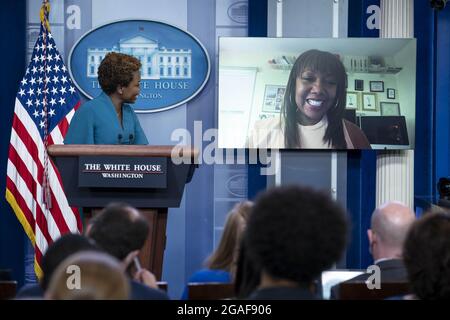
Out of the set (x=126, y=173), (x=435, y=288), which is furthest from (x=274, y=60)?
(x=435, y=288)

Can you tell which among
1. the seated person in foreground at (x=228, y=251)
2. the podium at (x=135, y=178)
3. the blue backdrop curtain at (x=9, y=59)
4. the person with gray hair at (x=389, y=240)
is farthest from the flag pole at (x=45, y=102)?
the person with gray hair at (x=389, y=240)

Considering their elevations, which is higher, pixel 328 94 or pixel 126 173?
pixel 328 94

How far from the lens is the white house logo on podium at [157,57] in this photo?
19.2 ft

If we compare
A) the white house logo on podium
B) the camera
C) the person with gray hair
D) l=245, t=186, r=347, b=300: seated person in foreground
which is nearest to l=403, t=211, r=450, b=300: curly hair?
l=245, t=186, r=347, b=300: seated person in foreground

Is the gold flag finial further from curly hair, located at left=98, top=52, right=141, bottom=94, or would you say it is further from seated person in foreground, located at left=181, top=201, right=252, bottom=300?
seated person in foreground, located at left=181, top=201, right=252, bottom=300

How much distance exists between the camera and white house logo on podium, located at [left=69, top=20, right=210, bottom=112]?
586 cm

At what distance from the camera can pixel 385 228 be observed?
2.84 meters

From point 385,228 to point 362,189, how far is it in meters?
3.10

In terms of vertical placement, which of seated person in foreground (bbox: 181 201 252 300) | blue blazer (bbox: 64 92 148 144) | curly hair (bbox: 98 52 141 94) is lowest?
seated person in foreground (bbox: 181 201 252 300)

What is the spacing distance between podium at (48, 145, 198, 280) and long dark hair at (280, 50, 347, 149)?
7.57ft

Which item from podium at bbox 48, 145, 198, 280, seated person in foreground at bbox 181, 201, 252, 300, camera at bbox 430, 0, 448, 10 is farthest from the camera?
camera at bbox 430, 0, 448, 10

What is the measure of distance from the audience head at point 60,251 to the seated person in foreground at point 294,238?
0.61 meters

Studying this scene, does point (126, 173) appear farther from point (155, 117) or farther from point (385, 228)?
point (155, 117)
